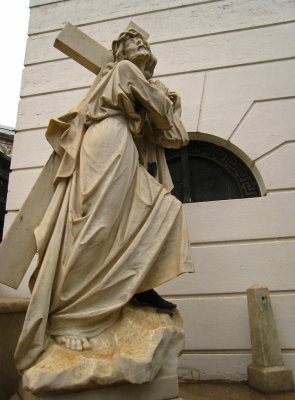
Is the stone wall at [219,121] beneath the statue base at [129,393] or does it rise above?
above

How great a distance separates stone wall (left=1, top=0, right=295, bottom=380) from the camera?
3076mm

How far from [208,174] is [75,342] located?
282 cm

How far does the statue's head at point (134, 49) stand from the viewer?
8.07 feet

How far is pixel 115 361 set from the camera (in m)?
1.49

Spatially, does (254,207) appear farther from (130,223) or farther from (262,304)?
(130,223)

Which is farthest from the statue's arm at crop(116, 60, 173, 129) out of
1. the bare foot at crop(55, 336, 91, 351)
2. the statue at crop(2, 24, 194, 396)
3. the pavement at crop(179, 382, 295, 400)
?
the pavement at crop(179, 382, 295, 400)

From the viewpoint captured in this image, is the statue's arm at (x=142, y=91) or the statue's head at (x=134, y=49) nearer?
the statue's arm at (x=142, y=91)

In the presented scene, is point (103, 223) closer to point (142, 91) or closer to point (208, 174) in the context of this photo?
point (142, 91)

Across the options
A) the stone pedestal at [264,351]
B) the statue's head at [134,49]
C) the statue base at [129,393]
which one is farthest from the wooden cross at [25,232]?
the stone pedestal at [264,351]

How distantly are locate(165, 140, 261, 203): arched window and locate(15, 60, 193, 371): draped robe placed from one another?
147 centimetres

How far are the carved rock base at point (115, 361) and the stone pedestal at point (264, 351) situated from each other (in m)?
1.21

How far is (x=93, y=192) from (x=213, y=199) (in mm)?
2217

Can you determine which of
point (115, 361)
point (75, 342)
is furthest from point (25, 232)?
point (115, 361)

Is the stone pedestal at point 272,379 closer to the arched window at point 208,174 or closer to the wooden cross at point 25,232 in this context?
the arched window at point 208,174
